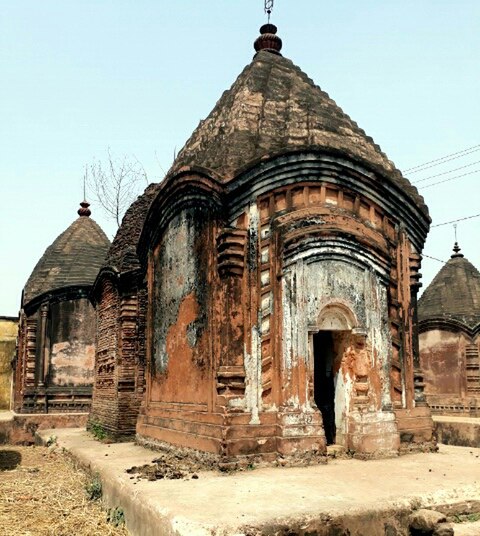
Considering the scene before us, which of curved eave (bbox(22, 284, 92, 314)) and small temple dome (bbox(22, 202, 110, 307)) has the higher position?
small temple dome (bbox(22, 202, 110, 307))

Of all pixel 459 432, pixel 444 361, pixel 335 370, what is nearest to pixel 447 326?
pixel 444 361

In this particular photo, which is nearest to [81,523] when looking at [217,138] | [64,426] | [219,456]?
[219,456]

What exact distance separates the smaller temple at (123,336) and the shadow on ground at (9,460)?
155 cm

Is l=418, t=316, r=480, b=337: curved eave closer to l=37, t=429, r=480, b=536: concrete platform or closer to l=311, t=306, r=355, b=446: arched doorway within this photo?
l=311, t=306, r=355, b=446: arched doorway

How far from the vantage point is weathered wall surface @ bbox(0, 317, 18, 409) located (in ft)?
85.0

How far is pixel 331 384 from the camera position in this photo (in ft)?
29.6

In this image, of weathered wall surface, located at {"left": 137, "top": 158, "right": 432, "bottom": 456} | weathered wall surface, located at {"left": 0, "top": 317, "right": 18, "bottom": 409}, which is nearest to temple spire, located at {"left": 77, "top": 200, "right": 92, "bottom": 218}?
weathered wall surface, located at {"left": 0, "top": 317, "right": 18, "bottom": 409}

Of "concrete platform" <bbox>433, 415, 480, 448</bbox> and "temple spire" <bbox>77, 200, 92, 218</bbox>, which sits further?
"temple spire" <bbox>77, 200, 92, 218</bbox>

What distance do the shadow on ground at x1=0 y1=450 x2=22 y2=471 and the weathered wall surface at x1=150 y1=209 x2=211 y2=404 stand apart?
274 centimetres

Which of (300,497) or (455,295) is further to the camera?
(455,295)

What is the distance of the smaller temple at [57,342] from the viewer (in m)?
16.8

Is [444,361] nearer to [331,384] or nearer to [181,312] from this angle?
[331,384]

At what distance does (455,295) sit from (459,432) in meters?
6.75

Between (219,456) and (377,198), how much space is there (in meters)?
4.04
